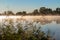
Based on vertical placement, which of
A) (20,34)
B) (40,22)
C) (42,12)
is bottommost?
(20,34)

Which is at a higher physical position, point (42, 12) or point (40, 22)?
point (42, 12)

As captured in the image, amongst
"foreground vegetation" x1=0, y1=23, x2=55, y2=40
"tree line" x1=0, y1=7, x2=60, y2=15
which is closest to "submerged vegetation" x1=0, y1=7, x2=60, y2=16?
"tree line" x1=0, y1=7, x2=60, y2=15

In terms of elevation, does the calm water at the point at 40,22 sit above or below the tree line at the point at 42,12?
below

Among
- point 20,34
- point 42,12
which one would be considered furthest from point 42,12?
point 20,34

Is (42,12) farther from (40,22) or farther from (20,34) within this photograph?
(20,34)

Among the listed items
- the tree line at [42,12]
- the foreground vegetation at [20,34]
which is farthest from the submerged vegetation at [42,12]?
the foreground vegetation at [20,34]

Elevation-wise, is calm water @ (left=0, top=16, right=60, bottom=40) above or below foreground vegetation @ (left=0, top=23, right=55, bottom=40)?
above

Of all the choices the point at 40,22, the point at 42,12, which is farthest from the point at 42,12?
the point at 40,22

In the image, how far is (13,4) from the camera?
312 centimetres

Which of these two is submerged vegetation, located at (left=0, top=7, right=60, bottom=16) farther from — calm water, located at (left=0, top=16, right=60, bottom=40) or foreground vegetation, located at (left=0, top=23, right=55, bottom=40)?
foreground vegetation, located at (left=0, top=23, right=55, bottom=40)

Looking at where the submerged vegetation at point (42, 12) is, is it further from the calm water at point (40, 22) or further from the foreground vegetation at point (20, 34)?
the foreground vegetation at point (20, 34)

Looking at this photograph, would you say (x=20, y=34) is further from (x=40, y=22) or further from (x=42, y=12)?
(x=42, y=12)

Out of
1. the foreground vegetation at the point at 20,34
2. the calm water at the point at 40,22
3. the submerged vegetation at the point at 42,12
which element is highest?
the submerged vegetation at the point at 42,12

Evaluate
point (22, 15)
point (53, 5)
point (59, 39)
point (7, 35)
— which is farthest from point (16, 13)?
point (59, 39)
